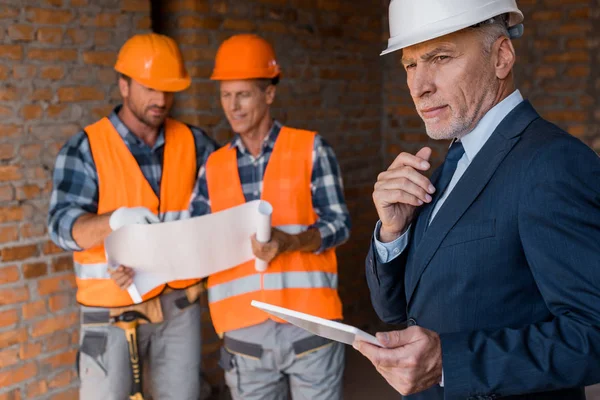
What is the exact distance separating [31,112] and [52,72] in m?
0.22

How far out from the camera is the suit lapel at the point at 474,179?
1479 mm

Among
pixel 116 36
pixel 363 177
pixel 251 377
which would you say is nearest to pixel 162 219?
pixel 251 377

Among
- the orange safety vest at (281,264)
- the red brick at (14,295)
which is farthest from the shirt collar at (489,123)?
the red brick at (14,295)

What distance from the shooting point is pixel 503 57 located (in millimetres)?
1564

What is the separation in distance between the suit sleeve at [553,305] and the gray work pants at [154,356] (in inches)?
72.8

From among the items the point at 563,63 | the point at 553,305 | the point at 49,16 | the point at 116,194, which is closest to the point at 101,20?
the point at 49,16

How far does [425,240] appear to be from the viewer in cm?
154

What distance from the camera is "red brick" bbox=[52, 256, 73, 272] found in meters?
3.39

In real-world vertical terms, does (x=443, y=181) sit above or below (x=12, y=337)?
above

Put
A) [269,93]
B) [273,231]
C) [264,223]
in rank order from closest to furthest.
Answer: [264,223] < [273,231] < [269,93]

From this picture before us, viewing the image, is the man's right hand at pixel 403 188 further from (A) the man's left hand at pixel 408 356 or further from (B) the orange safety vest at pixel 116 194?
(B) the orange safety vest at pixel 116 194

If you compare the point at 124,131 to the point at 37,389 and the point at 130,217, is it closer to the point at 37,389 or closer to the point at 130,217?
the point at 130,217

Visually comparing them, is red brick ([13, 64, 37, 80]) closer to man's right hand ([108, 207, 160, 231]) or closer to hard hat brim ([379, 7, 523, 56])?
man's right hand ([108, 207, 160, 231])

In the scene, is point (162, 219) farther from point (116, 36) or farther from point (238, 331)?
point (116, 36)
